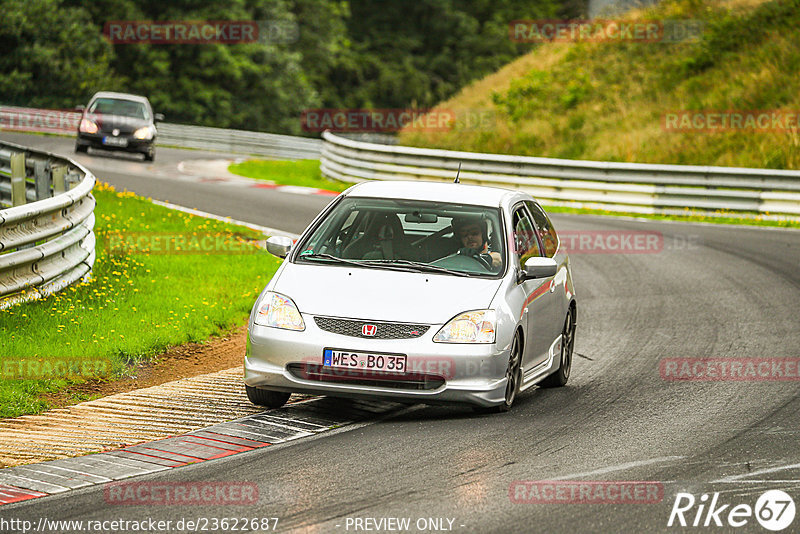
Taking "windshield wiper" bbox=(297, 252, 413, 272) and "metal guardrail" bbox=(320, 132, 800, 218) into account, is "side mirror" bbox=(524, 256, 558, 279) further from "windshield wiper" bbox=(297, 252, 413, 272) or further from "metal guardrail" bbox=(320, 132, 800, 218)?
"metal guardrail" bbox=(320, 132, 800, 218)

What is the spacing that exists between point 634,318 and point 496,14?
68751 mm

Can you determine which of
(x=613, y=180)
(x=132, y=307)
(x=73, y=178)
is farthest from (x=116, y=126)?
(x=132, y=307)

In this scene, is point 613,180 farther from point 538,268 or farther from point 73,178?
point 538,268

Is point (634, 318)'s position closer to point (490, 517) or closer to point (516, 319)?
point (516, 319)

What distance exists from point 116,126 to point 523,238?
25.0m

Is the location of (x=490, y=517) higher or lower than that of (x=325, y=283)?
lower

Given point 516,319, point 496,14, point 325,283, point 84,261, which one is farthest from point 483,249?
point 496,14

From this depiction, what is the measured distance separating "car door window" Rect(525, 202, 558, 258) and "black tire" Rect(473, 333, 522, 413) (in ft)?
5.15

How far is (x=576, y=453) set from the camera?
7133 millimetres

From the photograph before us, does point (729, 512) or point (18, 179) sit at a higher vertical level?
point (18, 179)

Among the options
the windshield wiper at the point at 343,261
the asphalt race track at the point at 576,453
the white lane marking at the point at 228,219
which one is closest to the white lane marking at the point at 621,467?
the asphalt race track at the point at 576,453

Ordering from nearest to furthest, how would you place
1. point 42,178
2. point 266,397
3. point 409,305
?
point 409,305 < point 266,397 < point 42,178

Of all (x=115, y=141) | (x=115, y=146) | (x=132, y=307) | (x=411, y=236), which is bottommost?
(x=115, y=146)

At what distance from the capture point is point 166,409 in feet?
27.1
